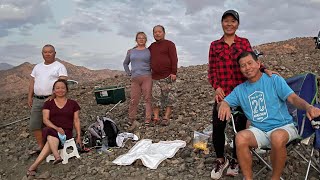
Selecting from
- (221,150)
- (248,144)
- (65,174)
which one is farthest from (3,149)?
(248,144)

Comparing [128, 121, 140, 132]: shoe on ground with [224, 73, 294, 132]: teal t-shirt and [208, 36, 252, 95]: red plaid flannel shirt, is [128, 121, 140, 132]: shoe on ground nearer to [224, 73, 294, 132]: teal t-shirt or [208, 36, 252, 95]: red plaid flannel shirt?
[208, 36, 252, 95]: red plaid flannel shirt

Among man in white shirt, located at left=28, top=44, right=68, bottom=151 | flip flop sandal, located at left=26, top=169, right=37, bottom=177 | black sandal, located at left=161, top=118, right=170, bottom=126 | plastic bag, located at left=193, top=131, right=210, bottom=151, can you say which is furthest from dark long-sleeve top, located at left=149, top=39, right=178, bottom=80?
Result: flip flop sandal, located at left=26, top=169, right=37, bottom=177

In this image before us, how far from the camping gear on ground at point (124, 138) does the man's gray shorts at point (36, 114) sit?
1294mm

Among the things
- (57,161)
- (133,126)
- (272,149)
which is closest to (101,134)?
(57,161)

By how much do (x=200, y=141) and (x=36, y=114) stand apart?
2.65 meters

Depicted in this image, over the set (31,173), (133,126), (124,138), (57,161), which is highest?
(133,126)

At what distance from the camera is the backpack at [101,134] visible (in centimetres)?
591

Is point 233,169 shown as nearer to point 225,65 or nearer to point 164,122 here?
point 225,65

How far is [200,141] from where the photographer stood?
5555 millimetres

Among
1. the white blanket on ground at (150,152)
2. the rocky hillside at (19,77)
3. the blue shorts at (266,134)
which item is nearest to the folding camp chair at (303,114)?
the blue shorts at (266,134)

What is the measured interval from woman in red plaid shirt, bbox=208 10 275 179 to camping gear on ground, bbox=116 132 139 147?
2132mm

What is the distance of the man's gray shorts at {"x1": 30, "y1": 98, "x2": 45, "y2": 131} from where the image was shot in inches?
224

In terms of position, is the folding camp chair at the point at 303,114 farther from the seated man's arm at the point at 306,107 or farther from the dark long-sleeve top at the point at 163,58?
the dark long-sleeve top at the point at 163,58

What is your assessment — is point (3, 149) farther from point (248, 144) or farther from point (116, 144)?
point (248, 144)
